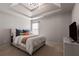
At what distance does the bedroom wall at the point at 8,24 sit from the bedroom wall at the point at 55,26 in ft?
1.38

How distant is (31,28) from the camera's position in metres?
2.16

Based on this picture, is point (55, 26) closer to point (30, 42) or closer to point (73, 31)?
point (73, 31)

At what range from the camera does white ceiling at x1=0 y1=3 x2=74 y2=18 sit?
77.5 inches

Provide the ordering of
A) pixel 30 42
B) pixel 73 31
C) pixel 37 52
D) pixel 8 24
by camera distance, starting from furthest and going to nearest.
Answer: pixel 30 42, pixel 37 52, pixel 73 31, pixel 8 24

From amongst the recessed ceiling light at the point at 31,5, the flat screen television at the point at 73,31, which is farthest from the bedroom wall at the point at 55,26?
the recessed ceiling light at the point at 31,5

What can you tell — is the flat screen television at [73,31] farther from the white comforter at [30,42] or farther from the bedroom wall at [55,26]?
the white comforter at [30,42]

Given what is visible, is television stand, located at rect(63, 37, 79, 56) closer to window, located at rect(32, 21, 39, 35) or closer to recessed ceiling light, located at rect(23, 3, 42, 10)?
window, located at rect(32, 21, 39, 35)

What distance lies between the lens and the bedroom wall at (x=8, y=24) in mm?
1990

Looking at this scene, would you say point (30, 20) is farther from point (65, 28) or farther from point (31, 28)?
point (65, 28)

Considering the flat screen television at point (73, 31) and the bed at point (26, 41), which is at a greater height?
the flat screen television at point (73, 31)

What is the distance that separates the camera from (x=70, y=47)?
208 centimetres

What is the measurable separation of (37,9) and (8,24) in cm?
78

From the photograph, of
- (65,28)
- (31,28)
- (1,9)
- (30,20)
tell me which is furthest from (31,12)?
(65,28)

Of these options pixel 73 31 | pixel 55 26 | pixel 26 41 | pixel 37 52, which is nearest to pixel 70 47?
pixel 73 31
